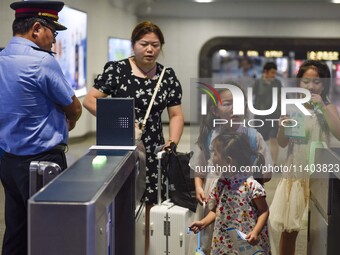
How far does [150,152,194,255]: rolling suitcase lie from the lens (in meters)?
3.15

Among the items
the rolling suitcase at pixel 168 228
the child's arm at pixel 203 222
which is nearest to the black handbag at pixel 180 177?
the rolling suitcase at pixel 168 228

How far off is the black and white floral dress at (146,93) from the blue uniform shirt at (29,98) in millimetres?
584

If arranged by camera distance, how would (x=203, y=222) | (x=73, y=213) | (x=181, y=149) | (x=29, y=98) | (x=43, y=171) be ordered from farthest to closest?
(x=181, y=149), (x=203, y=222), (x=29, y=98), (x=43, y=171), (x=73, y=213)

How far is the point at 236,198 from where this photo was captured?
108 inches

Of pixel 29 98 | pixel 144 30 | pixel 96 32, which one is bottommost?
pixel 29 98

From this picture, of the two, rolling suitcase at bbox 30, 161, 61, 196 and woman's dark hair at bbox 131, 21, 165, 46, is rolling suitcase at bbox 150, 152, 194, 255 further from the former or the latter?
rolling suitcase at bbox 30, 161, 61, 196

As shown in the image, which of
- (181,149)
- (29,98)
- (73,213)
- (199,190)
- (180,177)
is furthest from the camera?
(181,149)

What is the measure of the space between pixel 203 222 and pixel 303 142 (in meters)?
0.60

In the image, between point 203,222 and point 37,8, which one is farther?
point 203,222

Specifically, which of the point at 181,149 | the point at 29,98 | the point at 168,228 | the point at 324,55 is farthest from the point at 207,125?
the point at 324,55

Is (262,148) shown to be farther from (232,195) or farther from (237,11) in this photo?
(237,11)

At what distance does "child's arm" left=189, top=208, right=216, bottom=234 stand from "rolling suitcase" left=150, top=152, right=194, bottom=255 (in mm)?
335

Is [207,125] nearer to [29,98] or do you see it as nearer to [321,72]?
[321,72]

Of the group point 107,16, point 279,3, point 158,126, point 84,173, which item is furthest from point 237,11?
point 84,173
